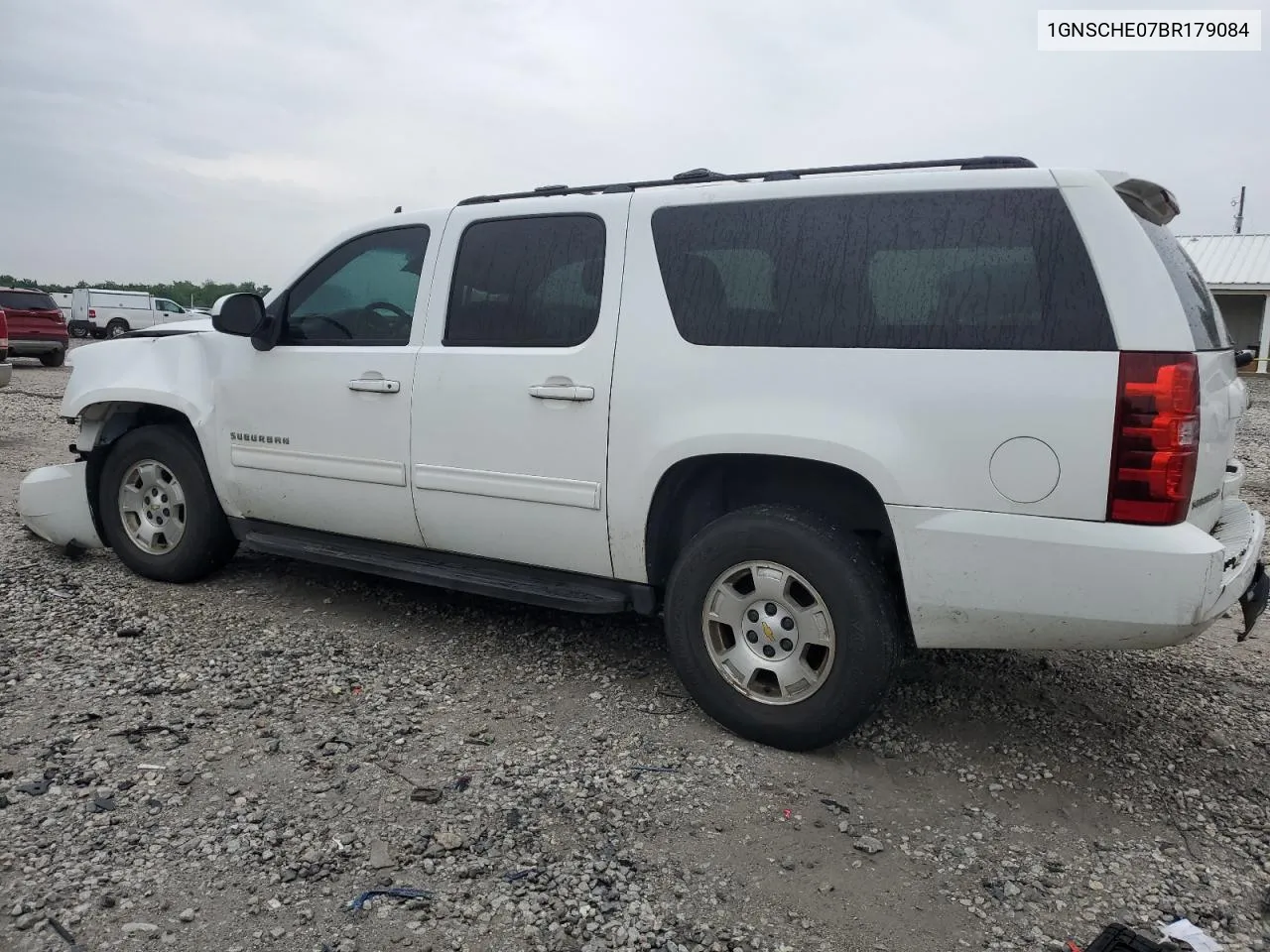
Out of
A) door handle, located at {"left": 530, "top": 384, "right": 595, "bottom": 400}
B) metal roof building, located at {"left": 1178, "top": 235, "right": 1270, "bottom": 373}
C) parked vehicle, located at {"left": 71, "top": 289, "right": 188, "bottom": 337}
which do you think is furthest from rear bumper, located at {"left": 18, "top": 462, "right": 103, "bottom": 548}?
metal roof building, located at {"left": 1178, "top": 235, "right": 1270, "bottom": 373}

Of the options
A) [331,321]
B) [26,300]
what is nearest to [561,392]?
[331,321]

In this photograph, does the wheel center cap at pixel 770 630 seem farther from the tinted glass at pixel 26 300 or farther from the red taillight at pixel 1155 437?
the tinted glass at pixel 26 300

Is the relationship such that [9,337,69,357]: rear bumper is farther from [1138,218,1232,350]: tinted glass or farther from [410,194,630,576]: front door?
[1138,218,1232,350]: tinted glass

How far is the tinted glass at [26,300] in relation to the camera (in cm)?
1934

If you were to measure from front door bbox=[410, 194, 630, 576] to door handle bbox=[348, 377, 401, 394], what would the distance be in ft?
A: 0.41

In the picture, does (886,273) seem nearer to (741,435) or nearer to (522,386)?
(741,435)

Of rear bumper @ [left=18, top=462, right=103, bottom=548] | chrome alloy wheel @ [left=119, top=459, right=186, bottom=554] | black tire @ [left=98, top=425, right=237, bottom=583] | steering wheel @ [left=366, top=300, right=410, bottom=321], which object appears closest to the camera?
steering wheel @ [left=366, top=300, right=410, bottom=321]

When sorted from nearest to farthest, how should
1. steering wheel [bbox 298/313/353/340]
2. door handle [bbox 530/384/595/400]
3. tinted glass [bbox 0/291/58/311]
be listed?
door handle [bbox 530/384/595/400] → steering wheel [bbox 298/313/353/340] → tinted glass [bbox 0/291/58/311]

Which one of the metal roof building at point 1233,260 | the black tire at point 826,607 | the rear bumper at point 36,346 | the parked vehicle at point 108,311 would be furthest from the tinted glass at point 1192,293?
the parked vehicle at point 108,311

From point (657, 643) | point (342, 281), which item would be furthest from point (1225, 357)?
point (342, 281)

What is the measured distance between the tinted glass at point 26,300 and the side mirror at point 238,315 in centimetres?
1845

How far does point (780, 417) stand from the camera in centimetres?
319

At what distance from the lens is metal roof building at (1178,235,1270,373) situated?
2819 centimetres

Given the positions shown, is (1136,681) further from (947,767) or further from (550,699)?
(550,699)
